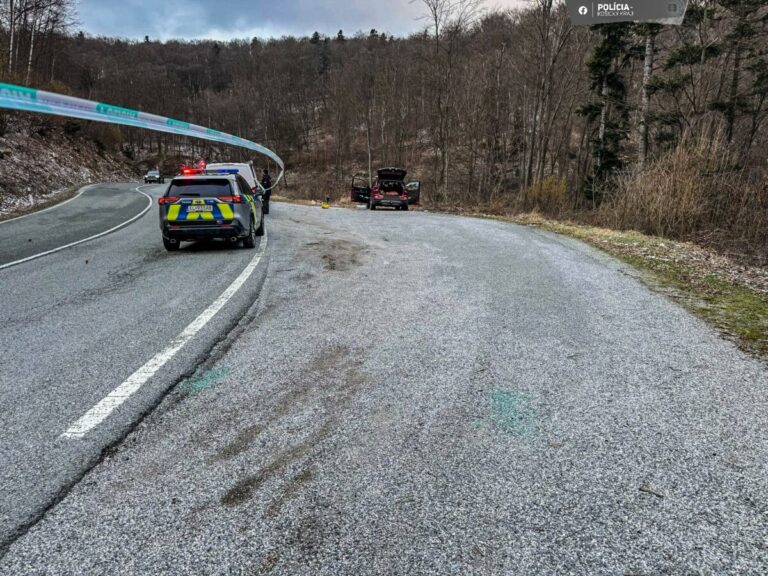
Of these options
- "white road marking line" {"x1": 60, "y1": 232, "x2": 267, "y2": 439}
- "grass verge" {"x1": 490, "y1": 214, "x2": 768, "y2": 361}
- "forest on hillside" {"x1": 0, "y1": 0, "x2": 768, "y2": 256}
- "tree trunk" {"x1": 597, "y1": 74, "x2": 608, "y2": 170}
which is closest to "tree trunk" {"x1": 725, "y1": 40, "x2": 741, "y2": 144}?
"forest on hillside" {"x1": 0, "y1": 0, "x2": 768, "y2": 256}

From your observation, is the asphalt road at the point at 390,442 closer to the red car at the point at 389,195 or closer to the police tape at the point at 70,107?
the police tape at the point at 70,107

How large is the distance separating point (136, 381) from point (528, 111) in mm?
42926

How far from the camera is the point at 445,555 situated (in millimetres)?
2059

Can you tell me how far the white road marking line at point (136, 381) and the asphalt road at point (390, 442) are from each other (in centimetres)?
8

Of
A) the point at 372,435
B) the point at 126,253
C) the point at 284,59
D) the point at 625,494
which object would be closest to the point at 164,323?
the point at 372,435

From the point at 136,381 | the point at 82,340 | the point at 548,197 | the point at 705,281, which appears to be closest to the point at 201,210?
the point at 82,340

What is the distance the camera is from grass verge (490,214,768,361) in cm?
543

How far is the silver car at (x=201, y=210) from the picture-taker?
9998 mm

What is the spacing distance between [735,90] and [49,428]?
91.1ft

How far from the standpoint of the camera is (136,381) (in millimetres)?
3781

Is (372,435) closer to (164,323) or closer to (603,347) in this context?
(603,347)

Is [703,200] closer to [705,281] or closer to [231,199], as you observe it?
[705,281]

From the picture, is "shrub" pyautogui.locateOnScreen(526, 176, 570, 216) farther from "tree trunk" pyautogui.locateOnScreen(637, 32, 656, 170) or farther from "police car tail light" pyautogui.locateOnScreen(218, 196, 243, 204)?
"police car tail light" pyautogui.locateOnScreen(218, 196, 243, 204)

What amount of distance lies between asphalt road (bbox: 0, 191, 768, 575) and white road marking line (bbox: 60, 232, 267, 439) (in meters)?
0.08
